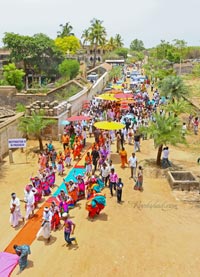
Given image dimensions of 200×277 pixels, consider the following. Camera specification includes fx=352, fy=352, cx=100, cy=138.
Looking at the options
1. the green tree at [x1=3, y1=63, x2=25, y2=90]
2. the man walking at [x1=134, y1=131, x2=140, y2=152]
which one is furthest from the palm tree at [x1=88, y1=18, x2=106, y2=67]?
the man walking at [x1=134, y1=131, x2=140, y2=152]

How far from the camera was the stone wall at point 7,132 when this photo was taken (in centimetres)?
1767

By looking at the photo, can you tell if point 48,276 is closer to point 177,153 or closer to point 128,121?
point 177,153

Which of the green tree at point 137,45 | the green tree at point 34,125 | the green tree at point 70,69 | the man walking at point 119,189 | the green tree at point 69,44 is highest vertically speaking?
the green tree at point 137,45

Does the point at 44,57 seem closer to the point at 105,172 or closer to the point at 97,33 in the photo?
the point at 97,33

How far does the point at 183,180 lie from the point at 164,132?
2.30 m

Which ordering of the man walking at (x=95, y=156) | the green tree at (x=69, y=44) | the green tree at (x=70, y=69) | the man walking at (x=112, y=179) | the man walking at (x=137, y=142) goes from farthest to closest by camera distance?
the green tree at (x=69, y=44), the green tree at (x=70, y=69), the man walking at (x=137, y=142), the man walking at (x=95, y=156), the man walking at (x=112, y=179)

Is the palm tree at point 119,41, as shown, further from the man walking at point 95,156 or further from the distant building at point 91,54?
the man walking at point 95,156

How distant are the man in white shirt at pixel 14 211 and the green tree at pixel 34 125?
7849 millimetres

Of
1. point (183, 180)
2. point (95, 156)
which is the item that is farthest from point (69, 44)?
point (183, 180)

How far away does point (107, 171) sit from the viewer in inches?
524

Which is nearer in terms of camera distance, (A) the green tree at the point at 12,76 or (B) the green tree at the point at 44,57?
(A) the green tree at the point at 12,76

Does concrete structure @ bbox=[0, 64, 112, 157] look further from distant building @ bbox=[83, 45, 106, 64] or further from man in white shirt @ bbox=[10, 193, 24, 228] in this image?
distant building @ bbox=[83, 45, 106, 64]

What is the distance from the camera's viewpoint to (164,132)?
1577 centimetres

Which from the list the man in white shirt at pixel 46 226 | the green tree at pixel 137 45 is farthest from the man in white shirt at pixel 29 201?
the green tree at pixel 137 45
